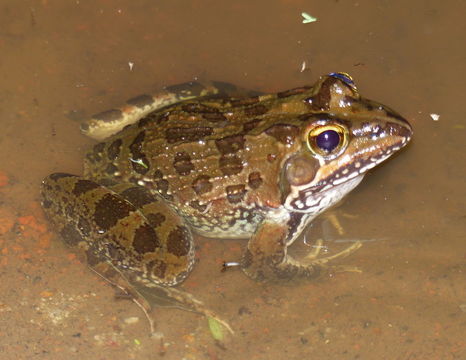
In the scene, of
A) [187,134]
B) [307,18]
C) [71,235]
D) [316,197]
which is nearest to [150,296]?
[71,235]

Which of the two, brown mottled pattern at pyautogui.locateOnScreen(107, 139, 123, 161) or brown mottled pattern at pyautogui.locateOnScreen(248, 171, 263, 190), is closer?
brown mottled pattern at pyautogui.locateOnScreen(248, 171, 263, 190)

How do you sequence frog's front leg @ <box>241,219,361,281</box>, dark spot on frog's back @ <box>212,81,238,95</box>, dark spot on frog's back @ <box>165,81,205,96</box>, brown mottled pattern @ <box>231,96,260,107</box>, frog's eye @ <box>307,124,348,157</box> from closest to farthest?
frog's eye @ <box>307,124,348,157</box>
brown mottled pattern @ <box>231,96,260,107</box>
frog's front leg @ <box>241,219,361,281</box>
dark spot on frog's back @ <box>165,81,205,96</box>
dark spot on frog's back @ <box>212,81,238,95</box>

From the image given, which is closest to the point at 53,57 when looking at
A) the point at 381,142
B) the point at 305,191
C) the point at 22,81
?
the point at 22,81

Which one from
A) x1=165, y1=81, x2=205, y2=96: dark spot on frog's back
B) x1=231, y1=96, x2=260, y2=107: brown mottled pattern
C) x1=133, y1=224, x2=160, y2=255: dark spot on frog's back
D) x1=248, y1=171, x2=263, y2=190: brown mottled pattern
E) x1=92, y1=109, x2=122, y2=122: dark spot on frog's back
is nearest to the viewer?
x1=133, y1=224, x2=160, y2=255: dark spot on frog's back

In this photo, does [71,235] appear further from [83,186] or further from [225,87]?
[225,87]

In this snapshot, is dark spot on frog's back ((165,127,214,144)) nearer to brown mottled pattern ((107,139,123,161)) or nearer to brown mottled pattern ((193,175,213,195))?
brown mottled pattern ((193,175,213,195))

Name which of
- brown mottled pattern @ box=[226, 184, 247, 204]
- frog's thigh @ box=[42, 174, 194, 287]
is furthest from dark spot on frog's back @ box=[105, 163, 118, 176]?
brown mottled pattern @ box=[226, 184, 247, 204]

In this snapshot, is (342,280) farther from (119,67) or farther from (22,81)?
(22,81)
